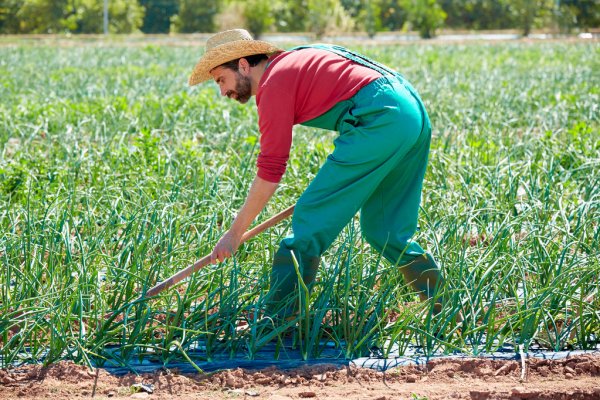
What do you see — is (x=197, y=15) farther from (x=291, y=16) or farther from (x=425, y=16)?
(x=425, y=16)

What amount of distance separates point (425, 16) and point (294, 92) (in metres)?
34.9

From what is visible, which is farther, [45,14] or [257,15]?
[45,14]

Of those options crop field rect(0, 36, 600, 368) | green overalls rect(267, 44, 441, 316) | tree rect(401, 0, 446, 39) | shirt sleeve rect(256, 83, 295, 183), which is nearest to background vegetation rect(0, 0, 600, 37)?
tree rect(401, 0, 446, 39)

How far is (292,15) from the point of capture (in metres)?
45.2

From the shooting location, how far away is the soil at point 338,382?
2934mm

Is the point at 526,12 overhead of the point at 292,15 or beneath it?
overhead

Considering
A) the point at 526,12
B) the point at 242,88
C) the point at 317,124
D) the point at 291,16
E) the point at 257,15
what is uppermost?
the point at 242,88

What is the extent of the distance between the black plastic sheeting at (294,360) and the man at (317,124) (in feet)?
0.82

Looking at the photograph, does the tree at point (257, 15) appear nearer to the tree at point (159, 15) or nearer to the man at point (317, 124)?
the tree at point (159, 15)

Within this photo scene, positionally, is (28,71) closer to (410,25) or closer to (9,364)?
(9,364)

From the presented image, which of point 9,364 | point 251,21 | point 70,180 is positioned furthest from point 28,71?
point 251,21

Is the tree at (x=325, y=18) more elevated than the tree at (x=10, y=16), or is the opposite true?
the tree at (x=325, y=18)

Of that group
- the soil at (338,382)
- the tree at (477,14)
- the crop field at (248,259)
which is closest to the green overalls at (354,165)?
the crop field at (248,259)

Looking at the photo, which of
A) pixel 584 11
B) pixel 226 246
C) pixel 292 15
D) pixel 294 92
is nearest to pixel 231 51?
pixel 294 92
